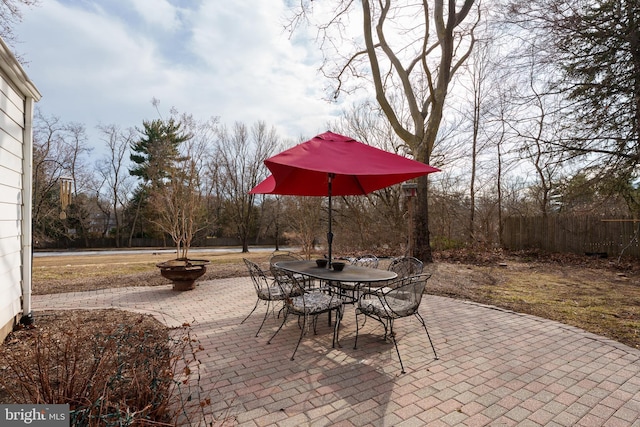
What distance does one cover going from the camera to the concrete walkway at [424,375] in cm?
214

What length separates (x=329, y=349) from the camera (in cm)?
329

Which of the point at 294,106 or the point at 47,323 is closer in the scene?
the point at 47,323

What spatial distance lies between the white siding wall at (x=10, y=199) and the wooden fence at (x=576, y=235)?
1412cm

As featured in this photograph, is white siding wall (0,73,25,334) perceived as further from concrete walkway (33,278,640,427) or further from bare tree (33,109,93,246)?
bare tree (33,109,93,246)

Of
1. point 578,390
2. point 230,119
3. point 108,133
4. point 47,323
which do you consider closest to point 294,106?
point 47,323

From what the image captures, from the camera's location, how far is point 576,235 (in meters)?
11.3

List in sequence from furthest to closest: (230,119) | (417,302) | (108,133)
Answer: (108,133)
(230,119)
(417,302)

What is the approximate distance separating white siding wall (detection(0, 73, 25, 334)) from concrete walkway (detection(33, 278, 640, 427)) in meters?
1.60

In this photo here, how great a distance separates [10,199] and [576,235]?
14.6m

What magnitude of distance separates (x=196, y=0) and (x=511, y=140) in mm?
10327

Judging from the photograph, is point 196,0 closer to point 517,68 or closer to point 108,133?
point 517,68

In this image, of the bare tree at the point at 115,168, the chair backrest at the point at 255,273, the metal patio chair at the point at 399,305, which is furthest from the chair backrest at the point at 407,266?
the bare tree at the point at 115,168

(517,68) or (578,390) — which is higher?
(517,68)

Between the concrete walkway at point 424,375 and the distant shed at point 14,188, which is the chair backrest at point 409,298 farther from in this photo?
the distant shed at point 14,188
